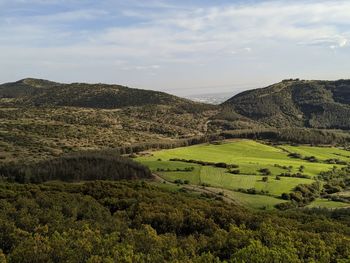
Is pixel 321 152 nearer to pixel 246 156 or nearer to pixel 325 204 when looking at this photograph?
pixel 246 156

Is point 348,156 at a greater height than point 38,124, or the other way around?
point 38,124

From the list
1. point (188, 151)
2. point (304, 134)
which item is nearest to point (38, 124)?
point (188, 151)

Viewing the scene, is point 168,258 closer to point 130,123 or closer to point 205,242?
point 205,242

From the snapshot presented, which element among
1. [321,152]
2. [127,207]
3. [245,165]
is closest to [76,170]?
[245,165]

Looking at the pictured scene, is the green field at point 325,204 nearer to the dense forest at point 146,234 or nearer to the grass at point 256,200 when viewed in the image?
the grass at point 256,200

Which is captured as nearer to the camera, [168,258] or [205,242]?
[168,258]

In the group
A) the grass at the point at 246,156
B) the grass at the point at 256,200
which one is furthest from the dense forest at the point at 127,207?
the grass at the point at 246,156

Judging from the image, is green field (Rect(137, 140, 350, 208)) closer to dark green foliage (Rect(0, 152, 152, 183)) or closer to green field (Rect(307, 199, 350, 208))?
green field (Rect(307, 199, 350, 208))
